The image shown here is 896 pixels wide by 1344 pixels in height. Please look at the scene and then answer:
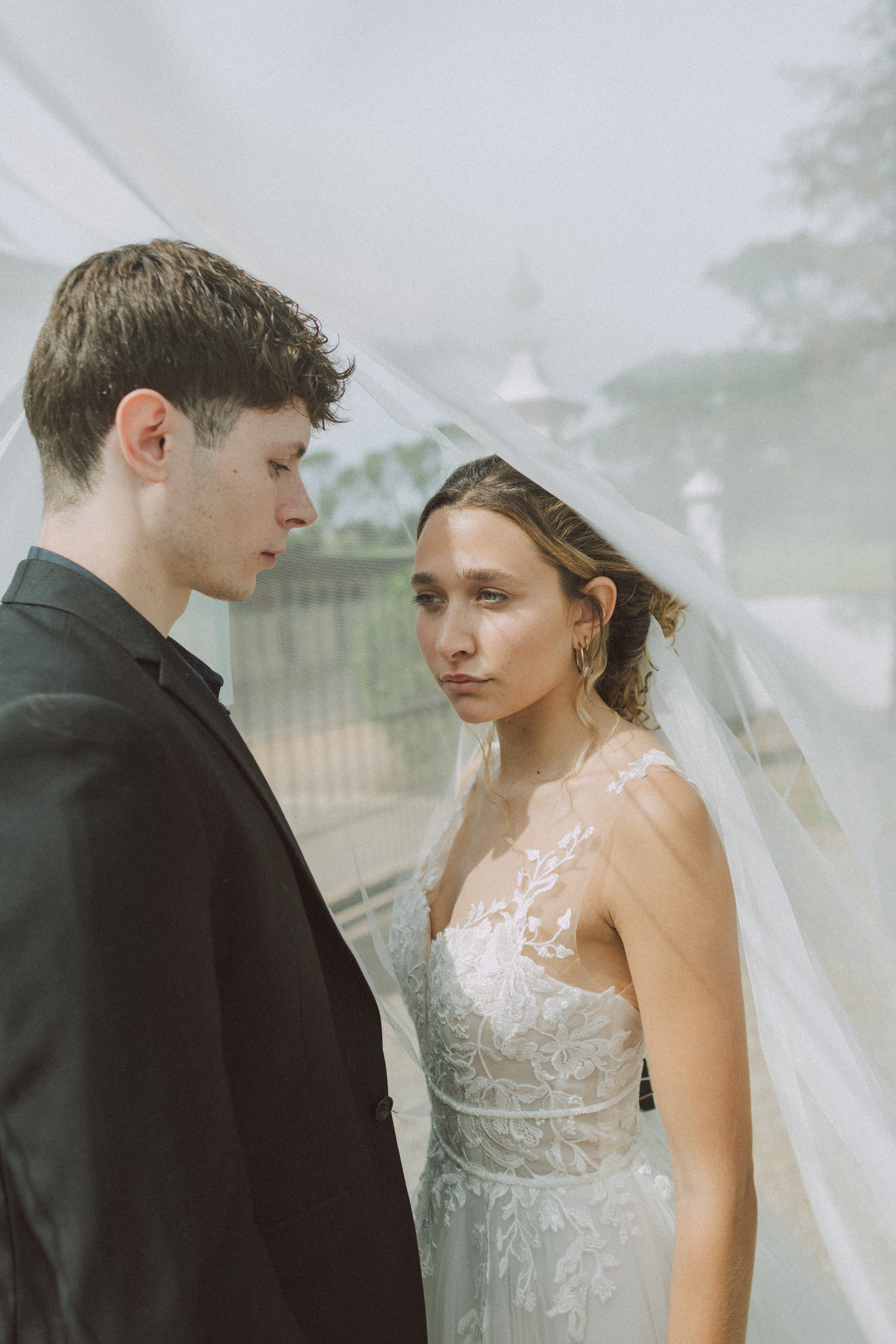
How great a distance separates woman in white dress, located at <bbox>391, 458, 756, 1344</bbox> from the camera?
4.52 ft

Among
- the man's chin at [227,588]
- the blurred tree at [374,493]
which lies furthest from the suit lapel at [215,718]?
the blurred tree at [374,493]

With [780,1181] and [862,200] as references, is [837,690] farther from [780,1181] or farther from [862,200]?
[780,1181]

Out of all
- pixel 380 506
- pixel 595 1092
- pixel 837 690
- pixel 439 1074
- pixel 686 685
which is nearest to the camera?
pixel 837 690

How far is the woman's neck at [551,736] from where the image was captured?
1.79 m

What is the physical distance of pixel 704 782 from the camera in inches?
69.6

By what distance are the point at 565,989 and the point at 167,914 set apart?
827 millimetres

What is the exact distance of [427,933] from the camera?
5.91 ft

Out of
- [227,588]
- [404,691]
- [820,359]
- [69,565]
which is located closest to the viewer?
[820,359]

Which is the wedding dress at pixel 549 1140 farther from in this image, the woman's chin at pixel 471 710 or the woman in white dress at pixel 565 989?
the woman's chin at pixel 471 710

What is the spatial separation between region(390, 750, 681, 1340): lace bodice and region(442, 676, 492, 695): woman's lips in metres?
0.33

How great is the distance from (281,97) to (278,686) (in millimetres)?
2259

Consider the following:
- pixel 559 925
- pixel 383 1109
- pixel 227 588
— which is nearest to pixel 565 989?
pixel 559 925

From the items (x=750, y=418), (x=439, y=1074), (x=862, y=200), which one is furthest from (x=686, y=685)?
(x=862, y=200)

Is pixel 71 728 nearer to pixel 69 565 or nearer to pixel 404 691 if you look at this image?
pixel 69 565
